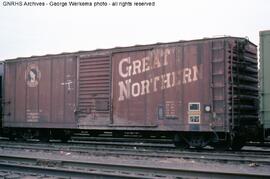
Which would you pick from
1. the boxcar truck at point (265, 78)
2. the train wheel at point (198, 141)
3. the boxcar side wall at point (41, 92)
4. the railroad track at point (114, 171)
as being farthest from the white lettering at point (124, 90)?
the railroad track at point (114, 171)

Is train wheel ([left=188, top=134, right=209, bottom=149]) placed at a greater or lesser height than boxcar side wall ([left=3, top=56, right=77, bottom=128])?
lesser

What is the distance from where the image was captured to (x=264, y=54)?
451 inches

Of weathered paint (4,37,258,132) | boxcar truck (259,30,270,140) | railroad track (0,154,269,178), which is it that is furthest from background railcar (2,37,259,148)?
railroad track (0,154,269,178)

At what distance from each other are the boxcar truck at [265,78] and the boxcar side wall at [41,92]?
698cm

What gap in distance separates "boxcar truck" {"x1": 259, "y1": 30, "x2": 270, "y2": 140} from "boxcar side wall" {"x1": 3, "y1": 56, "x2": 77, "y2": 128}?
6.98 meters

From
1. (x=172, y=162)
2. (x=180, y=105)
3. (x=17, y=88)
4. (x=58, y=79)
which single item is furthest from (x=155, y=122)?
(x=17, y=88)

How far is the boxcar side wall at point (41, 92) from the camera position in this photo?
51.3 ft

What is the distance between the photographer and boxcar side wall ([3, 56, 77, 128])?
51.3 ft

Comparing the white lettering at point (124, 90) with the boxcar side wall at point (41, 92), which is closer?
the white lettering at point (124, 90)

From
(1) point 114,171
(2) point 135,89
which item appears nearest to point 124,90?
(2) point 135,89

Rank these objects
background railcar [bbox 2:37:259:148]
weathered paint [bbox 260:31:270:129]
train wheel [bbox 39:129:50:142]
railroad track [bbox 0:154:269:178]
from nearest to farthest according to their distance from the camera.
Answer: railroad track [bbox 0:154:269:178]
weathered paint [bbox 260:31:270:129]
background railcar [bbox 2:37:259:148]
train wheel [bbox 39:129:50:142]

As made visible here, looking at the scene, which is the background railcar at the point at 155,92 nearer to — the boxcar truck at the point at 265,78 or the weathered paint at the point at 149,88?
the weathered paint at the point at 149,88

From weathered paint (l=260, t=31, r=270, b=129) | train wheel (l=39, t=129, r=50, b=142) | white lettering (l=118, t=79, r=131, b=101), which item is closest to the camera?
weathered paint (l=260, t=31, r=270, b=129)

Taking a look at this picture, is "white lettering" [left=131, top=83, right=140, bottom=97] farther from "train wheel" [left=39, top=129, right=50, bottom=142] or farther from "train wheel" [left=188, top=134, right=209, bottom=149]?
"train wheel" [left=39, top=129, right=50, bottom=142]
